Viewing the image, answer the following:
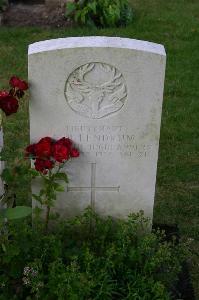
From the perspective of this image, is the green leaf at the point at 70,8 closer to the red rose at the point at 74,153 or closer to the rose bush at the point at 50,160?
the rose bush at the point at 50,160

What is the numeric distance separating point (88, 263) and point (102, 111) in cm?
85

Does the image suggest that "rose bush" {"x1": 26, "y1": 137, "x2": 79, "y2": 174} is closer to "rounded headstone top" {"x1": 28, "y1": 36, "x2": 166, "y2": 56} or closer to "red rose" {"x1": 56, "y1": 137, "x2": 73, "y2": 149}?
"red rose" {"x1": 56, "y1": 137, "x2": 73, "y2": 149}

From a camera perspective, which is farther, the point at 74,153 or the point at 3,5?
the point at 3,5

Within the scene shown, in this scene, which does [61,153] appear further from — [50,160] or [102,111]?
[102,111]

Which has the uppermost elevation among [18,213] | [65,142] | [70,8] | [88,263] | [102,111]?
[70,8]

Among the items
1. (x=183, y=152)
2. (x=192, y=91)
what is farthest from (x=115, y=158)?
(x=192, y=91)

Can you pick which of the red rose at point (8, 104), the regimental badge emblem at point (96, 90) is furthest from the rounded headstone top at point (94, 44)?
the red rose at point (8, 104)

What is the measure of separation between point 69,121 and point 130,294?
101 cm

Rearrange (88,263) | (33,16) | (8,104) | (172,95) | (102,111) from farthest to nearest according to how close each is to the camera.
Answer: (33,16) < (172,95) < (102,111) < (8,104) < (88,263)

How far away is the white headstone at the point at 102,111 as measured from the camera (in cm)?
326

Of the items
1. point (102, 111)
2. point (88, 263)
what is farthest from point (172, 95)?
point (88, 263)

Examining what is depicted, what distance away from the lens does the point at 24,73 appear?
679cm

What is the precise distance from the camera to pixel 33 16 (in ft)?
28.1

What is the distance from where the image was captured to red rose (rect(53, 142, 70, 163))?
3.31 metres
